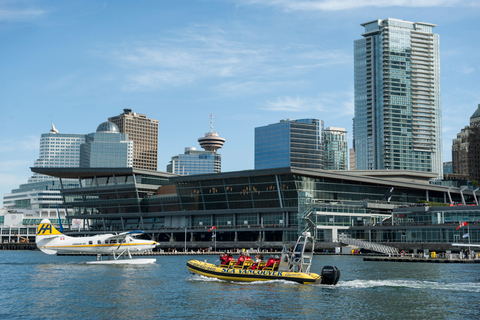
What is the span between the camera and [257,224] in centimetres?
15988

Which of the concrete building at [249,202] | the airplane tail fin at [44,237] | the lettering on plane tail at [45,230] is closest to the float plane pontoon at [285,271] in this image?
the airplane tail fin at [44,237]

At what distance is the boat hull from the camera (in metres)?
59.2

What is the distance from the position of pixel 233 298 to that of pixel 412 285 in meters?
20.1

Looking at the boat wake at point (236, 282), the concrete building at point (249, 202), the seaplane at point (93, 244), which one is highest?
the concrete building at point (249, 202)

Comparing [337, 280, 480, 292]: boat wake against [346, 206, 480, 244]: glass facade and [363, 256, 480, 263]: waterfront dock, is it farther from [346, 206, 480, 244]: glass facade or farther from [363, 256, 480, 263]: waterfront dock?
[346, 206, 480, 244]: glass facade

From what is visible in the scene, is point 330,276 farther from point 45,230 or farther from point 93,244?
point 45,230

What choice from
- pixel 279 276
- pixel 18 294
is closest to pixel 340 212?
pixel 279 276

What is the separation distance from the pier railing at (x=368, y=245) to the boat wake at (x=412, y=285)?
201ft

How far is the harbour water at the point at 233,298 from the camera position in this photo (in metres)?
45.2

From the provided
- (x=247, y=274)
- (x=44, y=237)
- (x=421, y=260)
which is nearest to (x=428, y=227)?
(x=421, y=260)

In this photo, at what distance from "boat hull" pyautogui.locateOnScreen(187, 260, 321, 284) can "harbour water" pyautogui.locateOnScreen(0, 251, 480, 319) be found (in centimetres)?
69

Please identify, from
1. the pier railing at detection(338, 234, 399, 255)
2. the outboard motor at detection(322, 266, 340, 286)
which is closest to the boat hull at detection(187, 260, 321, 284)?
the outboard motor at detection(322, 266, 340, 286)

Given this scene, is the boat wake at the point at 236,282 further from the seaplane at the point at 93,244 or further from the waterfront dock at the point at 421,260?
the waterfront dock at the point at 421,260

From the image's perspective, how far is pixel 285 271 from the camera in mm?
60531
